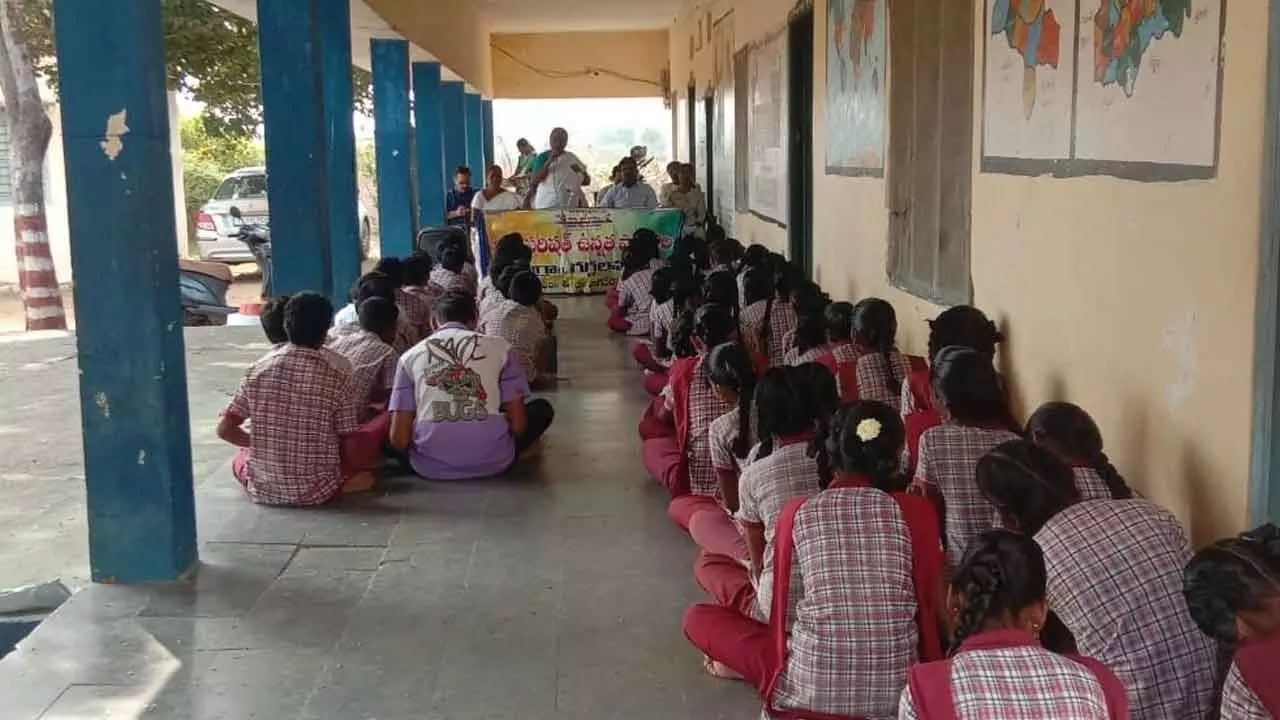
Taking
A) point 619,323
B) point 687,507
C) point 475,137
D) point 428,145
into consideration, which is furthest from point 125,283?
point 475,137

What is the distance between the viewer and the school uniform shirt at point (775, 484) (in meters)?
3.72

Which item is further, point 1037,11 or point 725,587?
point 1037,11

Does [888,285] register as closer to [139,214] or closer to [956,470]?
[956,470]

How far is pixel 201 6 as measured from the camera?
1570cm

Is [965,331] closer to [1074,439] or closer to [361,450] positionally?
[1074,439]

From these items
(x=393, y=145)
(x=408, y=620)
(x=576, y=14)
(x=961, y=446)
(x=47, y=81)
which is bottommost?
(x=408, y=620)

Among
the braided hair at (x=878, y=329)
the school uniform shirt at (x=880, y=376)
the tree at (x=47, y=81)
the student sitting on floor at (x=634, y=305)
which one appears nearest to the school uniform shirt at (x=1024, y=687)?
the school uniform shirt at (x=880, y=376)

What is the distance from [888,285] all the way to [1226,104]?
3.67 metres

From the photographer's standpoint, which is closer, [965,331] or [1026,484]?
[1026,484]

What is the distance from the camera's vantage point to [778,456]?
12.5 ft

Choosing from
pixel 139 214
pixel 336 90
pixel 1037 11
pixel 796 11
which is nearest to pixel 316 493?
pixel 139 214

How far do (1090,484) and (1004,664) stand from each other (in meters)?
1.23

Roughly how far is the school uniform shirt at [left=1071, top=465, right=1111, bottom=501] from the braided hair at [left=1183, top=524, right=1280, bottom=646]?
78 cm

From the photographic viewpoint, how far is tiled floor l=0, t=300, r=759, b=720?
12.1 ft
